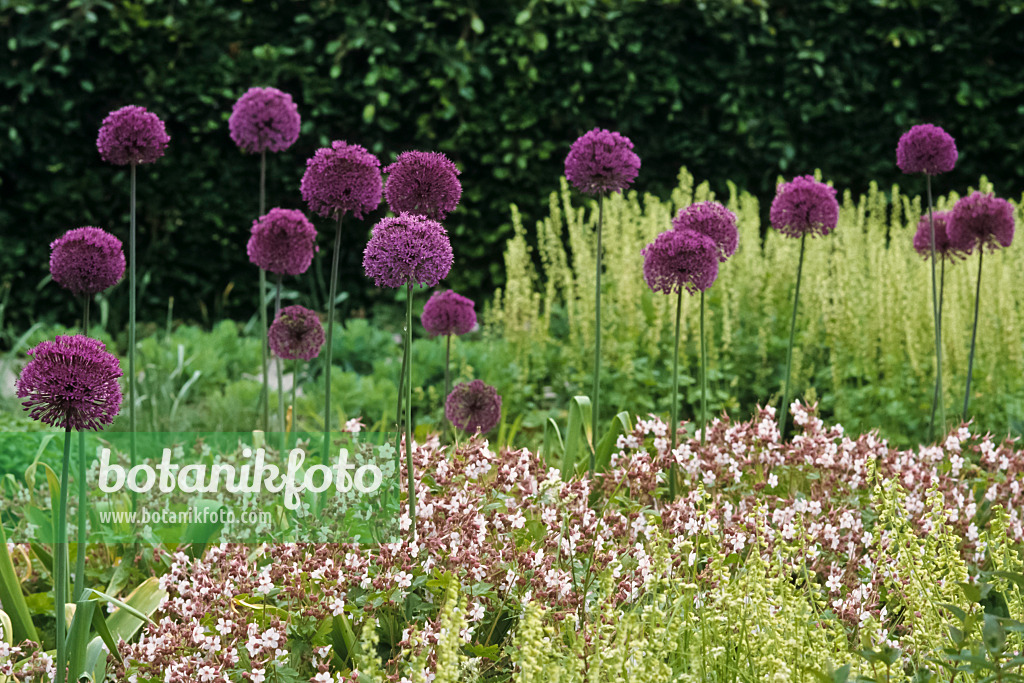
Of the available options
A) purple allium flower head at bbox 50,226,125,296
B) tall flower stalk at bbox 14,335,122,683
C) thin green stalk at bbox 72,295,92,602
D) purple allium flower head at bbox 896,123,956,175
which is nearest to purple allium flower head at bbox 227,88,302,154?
purple allium flower head at bbox 50,226,125,296

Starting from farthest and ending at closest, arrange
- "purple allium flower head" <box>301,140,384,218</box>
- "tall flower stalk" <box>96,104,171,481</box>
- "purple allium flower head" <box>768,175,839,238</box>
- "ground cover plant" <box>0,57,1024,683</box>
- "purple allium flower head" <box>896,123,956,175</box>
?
1. "purple allium flower head" <box>896,123,956,175</box>
2. "purple allium flower head" <box>768,175,839,238</box>
3. "tall flower stalk" <box>96,104,171,481</box>
4. "purple allium flower head" <box>301,140,384,218</box>
5. "ground cover plant" <box>0,57,1024,683</box>

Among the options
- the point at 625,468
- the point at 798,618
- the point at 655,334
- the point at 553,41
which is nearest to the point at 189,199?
the point at 553,41

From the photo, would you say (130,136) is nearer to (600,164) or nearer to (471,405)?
A: (471,405)

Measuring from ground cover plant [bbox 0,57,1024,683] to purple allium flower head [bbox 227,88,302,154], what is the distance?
2 cm

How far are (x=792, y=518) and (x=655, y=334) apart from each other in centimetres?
214

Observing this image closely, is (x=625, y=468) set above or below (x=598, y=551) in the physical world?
above

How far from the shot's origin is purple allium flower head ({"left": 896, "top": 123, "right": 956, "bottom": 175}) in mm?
→ 3324

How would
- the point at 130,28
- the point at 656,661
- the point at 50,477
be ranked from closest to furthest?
the point at 656,661
the point at 50,477
the point at 130,28

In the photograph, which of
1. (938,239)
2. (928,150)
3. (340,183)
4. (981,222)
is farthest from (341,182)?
(938,239)

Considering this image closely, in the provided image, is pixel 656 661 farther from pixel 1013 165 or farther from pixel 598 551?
pixel 1013 165

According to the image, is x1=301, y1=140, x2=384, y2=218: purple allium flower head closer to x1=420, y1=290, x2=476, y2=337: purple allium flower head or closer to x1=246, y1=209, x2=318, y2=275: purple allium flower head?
x1=246, y1=209, x2=318, y2=275: purple allium flower head

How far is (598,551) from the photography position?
2199mm

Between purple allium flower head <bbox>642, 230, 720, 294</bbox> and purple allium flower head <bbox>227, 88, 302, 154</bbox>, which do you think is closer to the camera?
purple allium flower head <bbox>642, 230, 720, 294</bbox>

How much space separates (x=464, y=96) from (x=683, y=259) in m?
3.77
